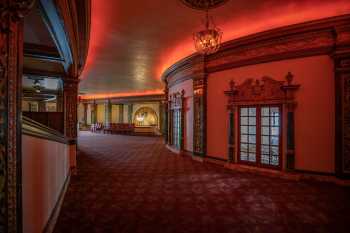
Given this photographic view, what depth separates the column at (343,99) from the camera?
14.2 ft

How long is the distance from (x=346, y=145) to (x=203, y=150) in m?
3.58

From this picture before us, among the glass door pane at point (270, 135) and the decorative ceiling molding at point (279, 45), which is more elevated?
the decorative ceiling molding at point (279, 45)

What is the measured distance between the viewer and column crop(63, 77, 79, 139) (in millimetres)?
6934

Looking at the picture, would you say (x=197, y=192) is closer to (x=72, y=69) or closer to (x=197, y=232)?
(x=197, y=232)

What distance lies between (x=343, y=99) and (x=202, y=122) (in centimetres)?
357

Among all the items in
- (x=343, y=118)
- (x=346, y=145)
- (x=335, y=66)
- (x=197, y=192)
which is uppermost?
(x=335, y=66)

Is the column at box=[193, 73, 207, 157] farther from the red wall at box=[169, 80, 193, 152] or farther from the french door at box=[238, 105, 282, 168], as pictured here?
the french door at box=[238, 105, 282, 168]

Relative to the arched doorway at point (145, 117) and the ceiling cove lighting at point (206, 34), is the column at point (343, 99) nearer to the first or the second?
the ceiling cove lighting at point (206, 34)

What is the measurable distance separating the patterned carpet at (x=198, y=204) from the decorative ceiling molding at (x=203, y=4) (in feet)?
11.8

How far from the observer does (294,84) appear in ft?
16.1

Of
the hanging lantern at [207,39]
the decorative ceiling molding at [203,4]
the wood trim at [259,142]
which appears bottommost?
the wood trim at [259,142]

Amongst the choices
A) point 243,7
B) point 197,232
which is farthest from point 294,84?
point 197,232

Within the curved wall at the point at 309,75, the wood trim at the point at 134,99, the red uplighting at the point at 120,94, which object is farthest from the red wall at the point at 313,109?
the red uplighting at the point at 120,94

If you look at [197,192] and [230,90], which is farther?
[230,90]
